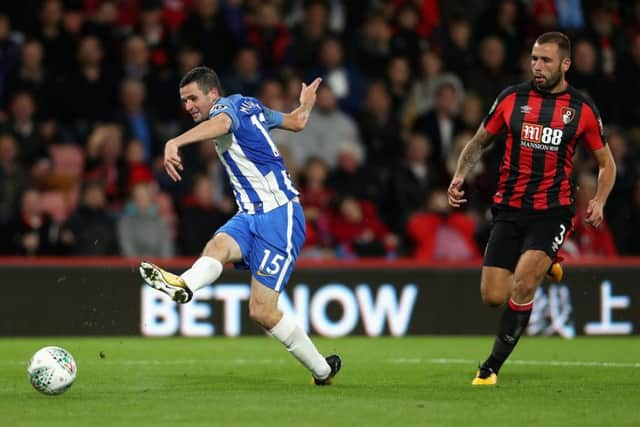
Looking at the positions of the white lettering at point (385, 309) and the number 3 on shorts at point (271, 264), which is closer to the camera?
the number 3 on shorts at point (271, 264)

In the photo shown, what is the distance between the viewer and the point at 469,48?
17859mm

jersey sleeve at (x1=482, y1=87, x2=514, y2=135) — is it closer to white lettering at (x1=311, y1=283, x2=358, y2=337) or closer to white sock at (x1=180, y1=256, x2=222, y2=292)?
white sock at (x1=180, y1=256, x2=222, y2=292)

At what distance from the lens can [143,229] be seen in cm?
1459

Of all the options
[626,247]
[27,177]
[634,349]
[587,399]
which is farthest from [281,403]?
[626,247]

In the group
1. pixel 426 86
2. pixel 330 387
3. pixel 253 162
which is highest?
pixel 426 86

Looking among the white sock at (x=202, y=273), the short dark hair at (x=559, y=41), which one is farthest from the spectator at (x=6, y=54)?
the short dark hair at (x=559, y=41)

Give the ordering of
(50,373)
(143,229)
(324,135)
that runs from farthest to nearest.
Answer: (324,135)
(143,229)
(50,373)

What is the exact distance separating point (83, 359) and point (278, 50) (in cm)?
677

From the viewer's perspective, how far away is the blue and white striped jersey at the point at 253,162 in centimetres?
881

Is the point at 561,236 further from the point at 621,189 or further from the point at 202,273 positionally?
the point at 621,189

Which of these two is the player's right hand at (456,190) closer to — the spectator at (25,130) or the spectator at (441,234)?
the spectator at (441,234)

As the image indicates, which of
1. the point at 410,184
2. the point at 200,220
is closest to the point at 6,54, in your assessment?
the point at 200,220

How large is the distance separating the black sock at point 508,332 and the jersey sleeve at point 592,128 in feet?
3.86

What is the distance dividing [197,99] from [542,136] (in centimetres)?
233
